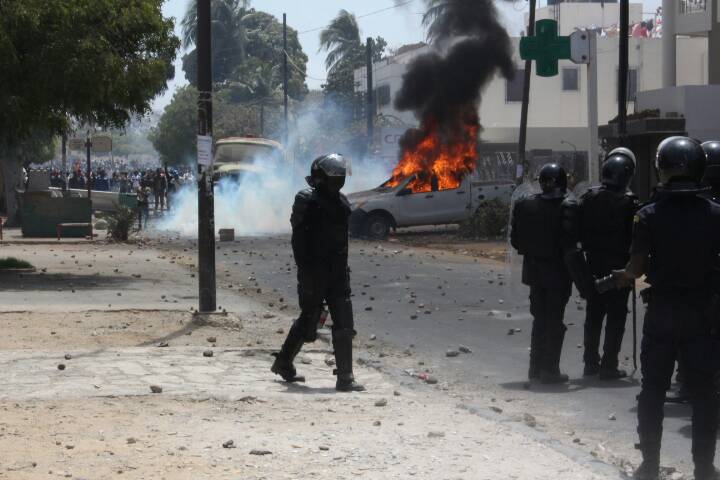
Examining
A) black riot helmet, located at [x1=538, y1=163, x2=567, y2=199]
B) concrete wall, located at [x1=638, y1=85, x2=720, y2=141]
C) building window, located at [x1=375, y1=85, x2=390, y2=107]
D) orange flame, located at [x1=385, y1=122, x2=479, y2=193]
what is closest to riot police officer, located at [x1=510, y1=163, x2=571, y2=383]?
black riot helmet, located at [x1=538, y1=163, x2=567, y2=199]

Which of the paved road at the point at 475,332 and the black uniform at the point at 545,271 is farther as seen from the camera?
the black uniform at the point at 545,271

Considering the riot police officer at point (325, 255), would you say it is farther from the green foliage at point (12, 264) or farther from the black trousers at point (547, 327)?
the green foliage at point (12, 264)

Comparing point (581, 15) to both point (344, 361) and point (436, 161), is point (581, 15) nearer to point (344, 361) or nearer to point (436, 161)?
point (436, 161)

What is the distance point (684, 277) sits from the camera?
602 centimetres

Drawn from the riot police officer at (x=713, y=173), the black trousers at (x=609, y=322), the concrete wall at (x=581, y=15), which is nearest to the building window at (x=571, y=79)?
the concrete wall at (x=581, y=15)

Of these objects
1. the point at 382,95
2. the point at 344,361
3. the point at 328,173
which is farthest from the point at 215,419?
the point at 382,95

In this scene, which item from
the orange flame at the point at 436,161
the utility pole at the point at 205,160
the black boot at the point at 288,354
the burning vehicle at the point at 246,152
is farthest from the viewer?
the burning vehicle at the point at 246,152

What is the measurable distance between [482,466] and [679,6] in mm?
32616

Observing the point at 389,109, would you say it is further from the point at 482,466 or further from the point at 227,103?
the point at 482,466

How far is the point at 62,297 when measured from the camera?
1578 cm

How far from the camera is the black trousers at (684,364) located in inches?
238

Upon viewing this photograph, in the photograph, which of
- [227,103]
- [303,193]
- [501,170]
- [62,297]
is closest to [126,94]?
[62,297]

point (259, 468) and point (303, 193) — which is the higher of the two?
point (303, 193)

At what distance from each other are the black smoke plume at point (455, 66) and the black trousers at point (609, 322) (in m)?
23.4
